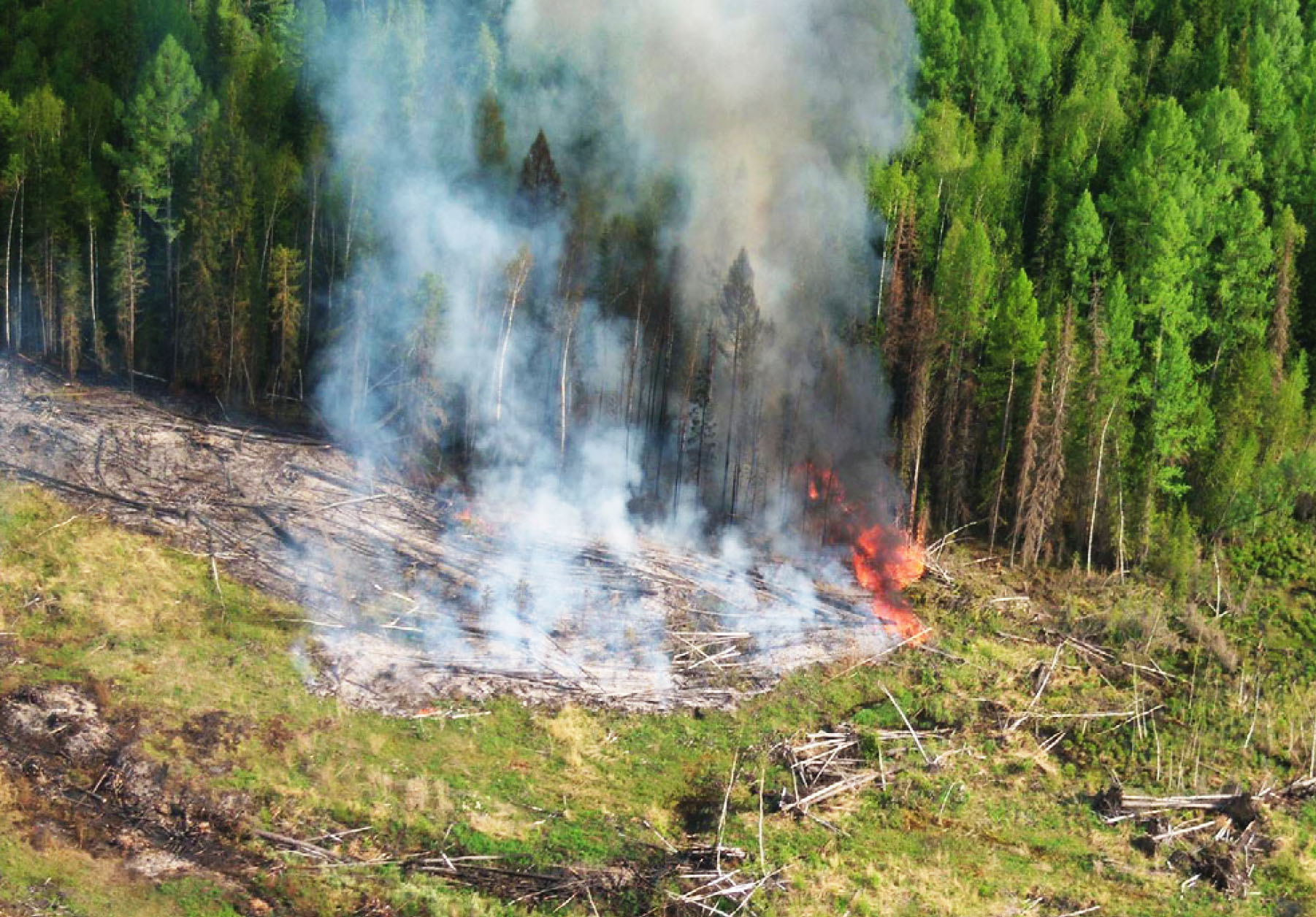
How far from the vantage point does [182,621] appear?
34000mm

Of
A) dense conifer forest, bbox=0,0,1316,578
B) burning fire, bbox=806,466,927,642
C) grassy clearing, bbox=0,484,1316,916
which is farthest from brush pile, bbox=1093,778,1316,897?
dense conifer forest, bbox=0,0,1316,578

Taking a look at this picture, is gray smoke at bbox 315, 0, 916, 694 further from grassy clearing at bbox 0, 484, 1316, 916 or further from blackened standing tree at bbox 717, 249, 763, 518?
grassy clearing at bbox 0, 484, 1316, 916

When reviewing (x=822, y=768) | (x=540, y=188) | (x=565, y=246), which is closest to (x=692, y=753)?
(x=822, y=768)

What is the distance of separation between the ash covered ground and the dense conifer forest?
9.84ft

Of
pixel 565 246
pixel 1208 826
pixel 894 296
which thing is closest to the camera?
pixel 1208 826

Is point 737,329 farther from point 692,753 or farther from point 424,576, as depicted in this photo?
point 692,753

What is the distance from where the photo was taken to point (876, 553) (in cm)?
4028

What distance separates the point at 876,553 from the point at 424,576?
1314cm

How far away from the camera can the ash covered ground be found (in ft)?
110

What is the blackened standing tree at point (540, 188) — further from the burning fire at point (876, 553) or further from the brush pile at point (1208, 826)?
the brush pile at point (1208, 826)

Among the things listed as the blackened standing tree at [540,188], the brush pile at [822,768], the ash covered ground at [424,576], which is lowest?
the brush pile at [822,768]

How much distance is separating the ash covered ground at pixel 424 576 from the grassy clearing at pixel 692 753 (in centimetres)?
102

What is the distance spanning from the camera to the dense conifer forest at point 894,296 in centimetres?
4188

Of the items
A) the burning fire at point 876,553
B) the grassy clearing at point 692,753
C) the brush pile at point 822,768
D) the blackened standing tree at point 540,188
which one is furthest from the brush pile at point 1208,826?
the blackened standing tree at point 540,188
